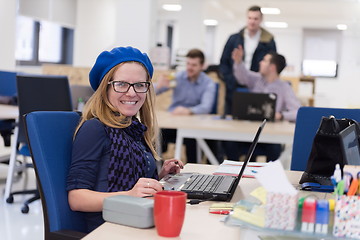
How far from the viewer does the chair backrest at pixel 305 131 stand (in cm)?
238

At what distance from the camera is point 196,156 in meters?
5.21

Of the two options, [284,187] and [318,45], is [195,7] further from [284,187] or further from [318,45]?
[284,187]

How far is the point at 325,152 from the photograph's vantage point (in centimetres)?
159

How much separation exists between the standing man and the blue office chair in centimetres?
359

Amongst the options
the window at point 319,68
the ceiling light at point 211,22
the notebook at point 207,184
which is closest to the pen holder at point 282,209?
the notebook at point 207,184

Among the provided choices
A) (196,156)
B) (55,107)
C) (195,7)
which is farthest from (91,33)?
(55,107)

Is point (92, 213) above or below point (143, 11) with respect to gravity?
below

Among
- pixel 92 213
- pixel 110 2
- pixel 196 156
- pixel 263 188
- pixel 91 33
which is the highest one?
pixel 110 2

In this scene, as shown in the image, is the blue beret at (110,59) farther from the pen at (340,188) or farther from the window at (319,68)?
the window at (319,68)

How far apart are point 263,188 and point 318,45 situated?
17.0 meters

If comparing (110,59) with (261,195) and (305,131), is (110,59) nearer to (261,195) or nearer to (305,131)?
(261,195)

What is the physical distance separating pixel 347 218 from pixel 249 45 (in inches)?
166

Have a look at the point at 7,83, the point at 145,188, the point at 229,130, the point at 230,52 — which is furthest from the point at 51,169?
the point at 7,83

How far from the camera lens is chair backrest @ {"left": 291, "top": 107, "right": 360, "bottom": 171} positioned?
238cm
